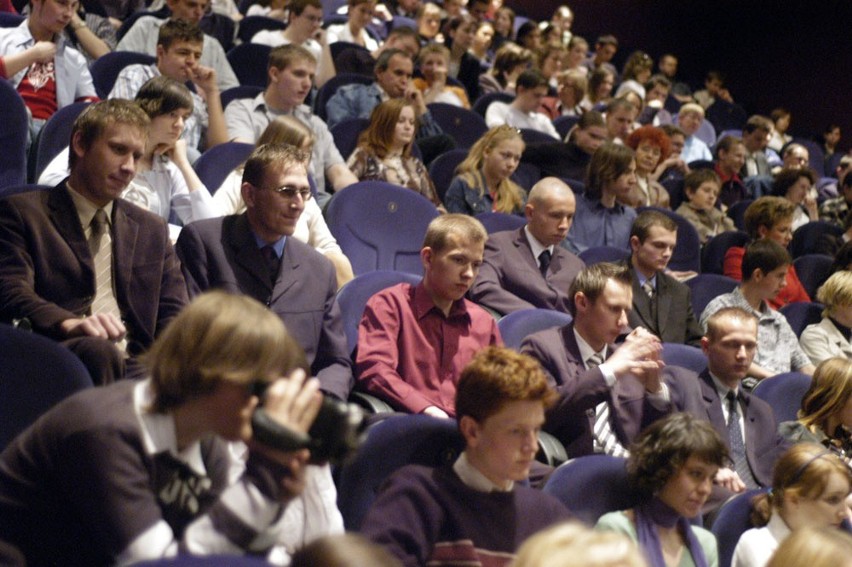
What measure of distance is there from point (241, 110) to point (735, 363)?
2048 millimetres

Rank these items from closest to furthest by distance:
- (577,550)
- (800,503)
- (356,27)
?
(577,550)
(800,503)
(356,27)

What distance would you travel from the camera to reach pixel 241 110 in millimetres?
4109

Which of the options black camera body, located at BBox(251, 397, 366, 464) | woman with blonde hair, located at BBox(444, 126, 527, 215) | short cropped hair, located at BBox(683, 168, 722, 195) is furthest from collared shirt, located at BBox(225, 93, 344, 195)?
black camera body, located at BBox(251, 397, 366, 464)

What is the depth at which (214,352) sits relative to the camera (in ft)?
4.40

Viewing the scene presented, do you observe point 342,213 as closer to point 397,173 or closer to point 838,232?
point 397,173

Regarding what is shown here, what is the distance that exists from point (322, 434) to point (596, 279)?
5.08ft

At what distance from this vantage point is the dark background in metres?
9.20

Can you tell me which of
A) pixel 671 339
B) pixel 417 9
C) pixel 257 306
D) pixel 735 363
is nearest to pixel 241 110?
pixel 671 339

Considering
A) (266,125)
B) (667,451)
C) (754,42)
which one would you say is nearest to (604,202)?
(266,125)

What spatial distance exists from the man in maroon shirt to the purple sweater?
68cm

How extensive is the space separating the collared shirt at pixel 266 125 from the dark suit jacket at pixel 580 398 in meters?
1.54

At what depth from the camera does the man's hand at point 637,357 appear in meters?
2.52

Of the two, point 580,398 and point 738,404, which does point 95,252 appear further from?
point 738,404

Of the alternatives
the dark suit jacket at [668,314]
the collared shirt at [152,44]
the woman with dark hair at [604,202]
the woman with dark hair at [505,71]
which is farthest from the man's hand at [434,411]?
the woman with dark hair at [505,71]
